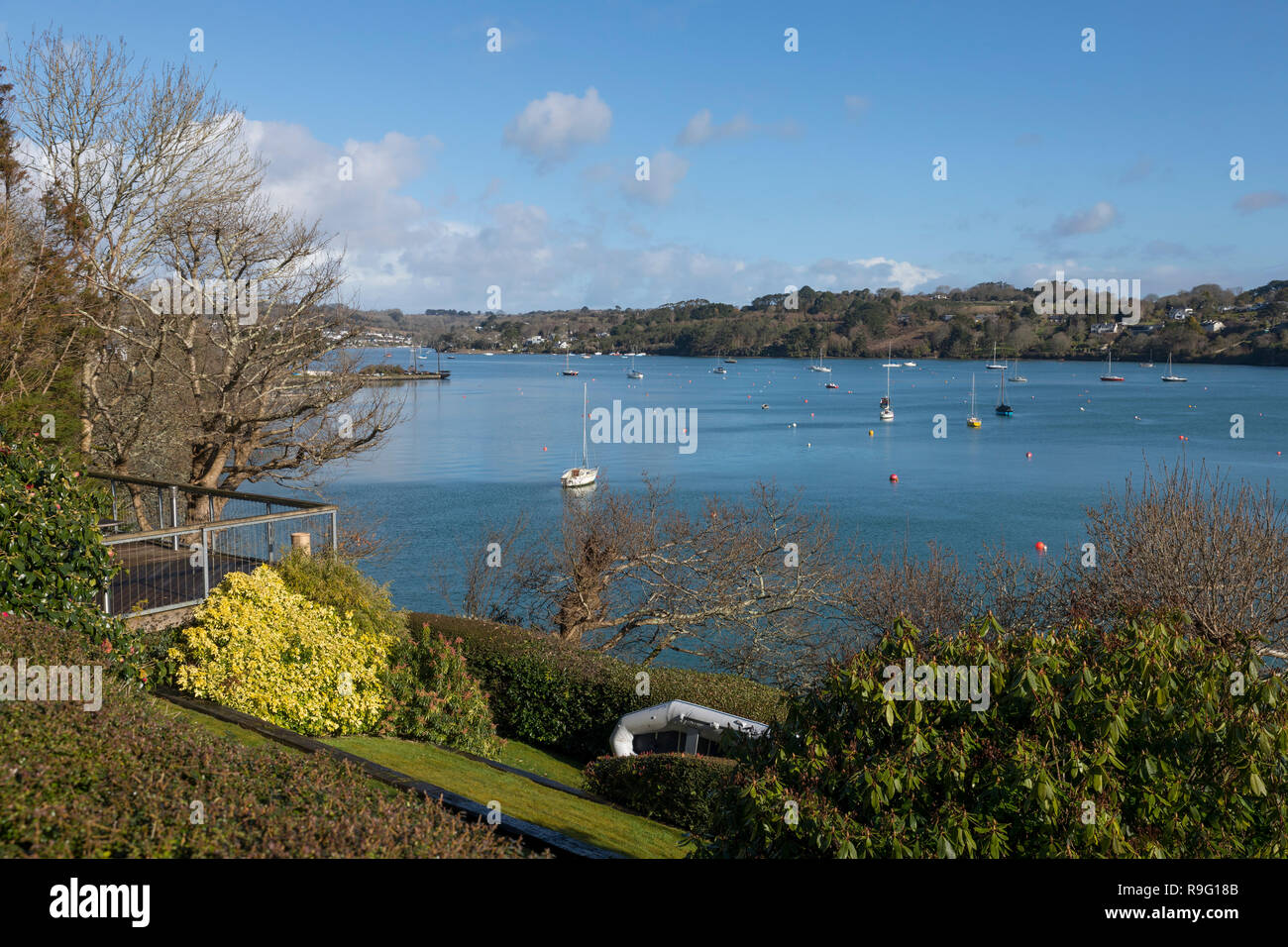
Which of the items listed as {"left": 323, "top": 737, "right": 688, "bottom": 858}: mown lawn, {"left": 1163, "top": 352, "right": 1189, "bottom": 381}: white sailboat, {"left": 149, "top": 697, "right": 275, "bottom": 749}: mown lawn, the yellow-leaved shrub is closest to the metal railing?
the yellow-leaved shrub

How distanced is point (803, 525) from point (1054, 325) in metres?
187

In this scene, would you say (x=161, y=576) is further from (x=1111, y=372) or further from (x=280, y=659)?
(x=1111, y=372)

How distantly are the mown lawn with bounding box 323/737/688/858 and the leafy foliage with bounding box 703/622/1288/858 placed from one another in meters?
4.05

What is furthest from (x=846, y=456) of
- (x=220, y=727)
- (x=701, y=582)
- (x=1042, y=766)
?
(x=1042, y=766)

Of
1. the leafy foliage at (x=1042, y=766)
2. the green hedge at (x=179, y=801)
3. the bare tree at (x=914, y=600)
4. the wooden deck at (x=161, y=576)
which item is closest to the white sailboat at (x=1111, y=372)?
the bare tree at (x=914, y=600)

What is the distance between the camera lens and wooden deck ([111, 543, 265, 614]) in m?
13.3

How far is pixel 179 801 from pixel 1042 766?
4.82m

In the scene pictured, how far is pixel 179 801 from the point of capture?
492 centimetres

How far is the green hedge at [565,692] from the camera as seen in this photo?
15930mm

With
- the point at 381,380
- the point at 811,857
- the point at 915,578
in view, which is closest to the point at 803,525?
the point at 915,578

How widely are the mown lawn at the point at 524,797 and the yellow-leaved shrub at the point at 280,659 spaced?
0.54 m

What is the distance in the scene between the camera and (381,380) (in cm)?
2611

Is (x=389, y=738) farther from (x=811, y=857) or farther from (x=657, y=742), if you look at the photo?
(x=811, y=857)

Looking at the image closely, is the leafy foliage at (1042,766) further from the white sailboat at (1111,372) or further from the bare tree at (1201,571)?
the white sailboat at (1111,372)
